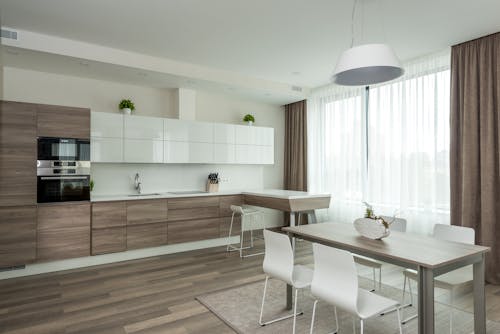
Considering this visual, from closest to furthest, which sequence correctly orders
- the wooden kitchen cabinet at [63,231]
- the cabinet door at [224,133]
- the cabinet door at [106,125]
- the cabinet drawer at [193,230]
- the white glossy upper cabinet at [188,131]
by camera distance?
the wooden kitchen cabinet at [63,231] → the cabinet door at [106,125] → the cabinet drawer at [193,230] → the white glossy upper cabinet at [188,131] → the cabinet door at [224,133]

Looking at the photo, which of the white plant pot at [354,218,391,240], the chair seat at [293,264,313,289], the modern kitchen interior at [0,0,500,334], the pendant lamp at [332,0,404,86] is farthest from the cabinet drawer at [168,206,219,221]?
the pendant lamp at [332,0,404,86]

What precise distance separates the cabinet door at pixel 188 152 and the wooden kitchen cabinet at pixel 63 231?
4.78 feet

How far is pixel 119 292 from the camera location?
11.1 ft

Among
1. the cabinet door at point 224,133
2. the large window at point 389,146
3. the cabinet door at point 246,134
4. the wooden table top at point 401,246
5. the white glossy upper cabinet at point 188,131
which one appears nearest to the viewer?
the wooden table top at point 401,246

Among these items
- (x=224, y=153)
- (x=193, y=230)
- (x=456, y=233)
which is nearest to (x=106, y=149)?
(x=193, y=230)

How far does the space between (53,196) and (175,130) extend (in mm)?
1977

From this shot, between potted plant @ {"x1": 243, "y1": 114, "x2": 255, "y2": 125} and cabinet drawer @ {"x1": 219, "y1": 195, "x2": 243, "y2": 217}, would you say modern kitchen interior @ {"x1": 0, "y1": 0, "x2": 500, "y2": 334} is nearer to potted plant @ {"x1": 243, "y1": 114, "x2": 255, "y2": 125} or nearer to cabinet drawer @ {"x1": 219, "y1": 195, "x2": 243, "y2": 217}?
cabinet drawer @ {"x1": 219, "y1": 195, "x2": 243, "y2": 217}

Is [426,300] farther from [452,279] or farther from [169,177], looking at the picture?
[169,177]

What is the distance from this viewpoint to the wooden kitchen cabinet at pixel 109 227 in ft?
13.8

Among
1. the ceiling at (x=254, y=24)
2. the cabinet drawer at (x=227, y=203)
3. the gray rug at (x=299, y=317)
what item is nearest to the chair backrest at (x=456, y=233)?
the gray rug at (x=299, y=317)

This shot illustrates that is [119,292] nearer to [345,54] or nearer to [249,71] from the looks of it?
[345,54]

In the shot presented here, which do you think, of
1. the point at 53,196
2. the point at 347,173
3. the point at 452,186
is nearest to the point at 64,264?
the point at 53,196

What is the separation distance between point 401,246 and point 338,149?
3.52 meters

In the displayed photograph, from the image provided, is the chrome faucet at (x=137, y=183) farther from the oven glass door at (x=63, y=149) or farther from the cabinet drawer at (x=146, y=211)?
→ the oven glass door at (x=63, y=149)
